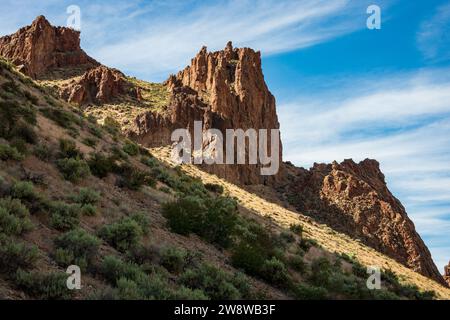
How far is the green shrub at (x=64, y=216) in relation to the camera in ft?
38.0

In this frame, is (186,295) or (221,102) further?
(221,102)

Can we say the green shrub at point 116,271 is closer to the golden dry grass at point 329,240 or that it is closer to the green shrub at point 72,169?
the green shrub at point 72,169

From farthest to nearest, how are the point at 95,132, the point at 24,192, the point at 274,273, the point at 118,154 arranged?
the point at 95,132 < the point at 118,154 < the point at 274,273 < the point at 24,192

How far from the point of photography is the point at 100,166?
61.8ft

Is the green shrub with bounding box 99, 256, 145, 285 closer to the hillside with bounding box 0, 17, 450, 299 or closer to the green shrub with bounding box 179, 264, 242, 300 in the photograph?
the hillside with bounding box 0, 17, 450, 299

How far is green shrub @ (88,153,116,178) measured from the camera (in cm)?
1856

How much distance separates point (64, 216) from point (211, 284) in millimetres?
4420

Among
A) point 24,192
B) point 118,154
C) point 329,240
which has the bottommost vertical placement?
point 329,240

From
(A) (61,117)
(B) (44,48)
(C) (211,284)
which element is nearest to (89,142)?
(A) (61,117)

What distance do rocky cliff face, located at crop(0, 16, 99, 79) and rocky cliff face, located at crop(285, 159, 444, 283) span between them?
5808 cm

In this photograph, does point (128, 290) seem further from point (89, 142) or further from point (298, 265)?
point (89, 142)

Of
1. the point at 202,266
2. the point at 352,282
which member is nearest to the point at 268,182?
the point at 352,282

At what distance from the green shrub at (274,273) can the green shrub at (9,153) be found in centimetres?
899
